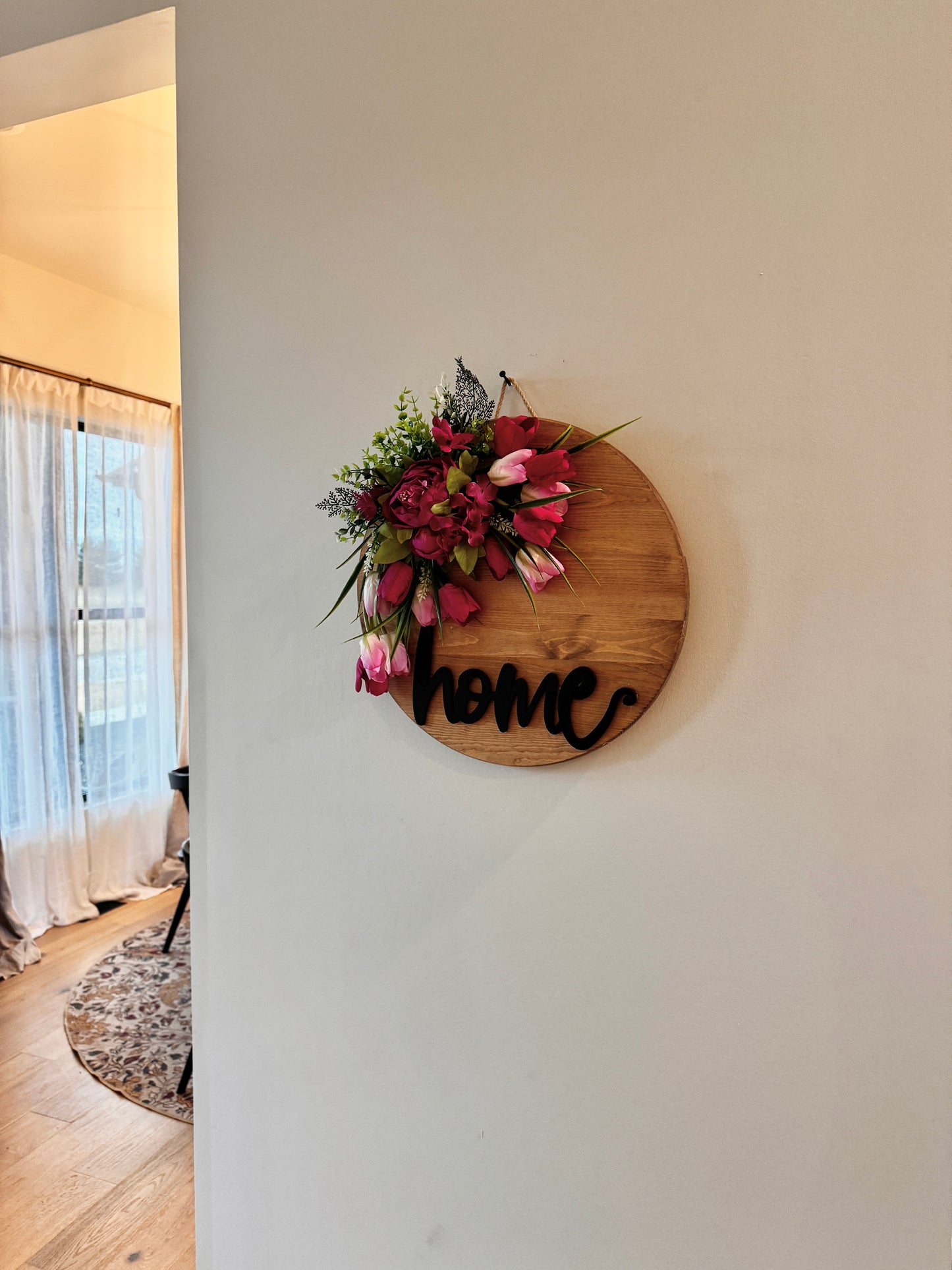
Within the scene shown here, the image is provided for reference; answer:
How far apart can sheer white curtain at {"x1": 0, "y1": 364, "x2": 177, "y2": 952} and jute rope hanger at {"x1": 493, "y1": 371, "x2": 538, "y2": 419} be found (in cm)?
284

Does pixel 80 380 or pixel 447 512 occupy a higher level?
pixel 80 380

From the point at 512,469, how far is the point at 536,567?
129mm

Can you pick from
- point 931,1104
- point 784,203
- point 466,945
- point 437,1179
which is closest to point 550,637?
point 466,945

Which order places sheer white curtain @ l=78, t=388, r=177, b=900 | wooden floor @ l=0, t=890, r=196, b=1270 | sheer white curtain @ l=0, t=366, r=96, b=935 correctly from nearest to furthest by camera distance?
wooden floor @ l=0, t=890, r=196, b=1270 → sheer white curtain @ l=0, t=366, r=96, b=935 → sheer white curtain @ l=78, t=388, r=177, b=900

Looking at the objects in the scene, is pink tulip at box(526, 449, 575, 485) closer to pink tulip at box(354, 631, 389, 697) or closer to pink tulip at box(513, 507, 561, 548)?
pink tulip at box(513, 507, 561, 548)

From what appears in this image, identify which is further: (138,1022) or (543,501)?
(138,1022)

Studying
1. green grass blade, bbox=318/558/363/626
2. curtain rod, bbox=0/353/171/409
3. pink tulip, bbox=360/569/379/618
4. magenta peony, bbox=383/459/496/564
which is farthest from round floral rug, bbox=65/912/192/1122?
curtain rod, bbox=0/353/171/409

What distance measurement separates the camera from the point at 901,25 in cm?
99

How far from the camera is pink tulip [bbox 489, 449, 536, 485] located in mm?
1025

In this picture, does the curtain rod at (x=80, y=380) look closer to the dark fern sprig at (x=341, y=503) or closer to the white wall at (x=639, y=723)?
the white wall at (x=639, y=723)

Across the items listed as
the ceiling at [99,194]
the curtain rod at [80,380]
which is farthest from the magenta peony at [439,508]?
the curtain rod at [80,380]

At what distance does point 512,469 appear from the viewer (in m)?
1.03

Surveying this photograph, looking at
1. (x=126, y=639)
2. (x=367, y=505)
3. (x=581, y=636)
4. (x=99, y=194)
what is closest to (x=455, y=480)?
(x=367, y=505)

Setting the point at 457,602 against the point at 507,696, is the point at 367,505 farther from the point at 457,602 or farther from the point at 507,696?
the point at 507,696
